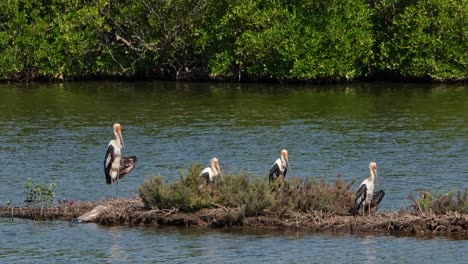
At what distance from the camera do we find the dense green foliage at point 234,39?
194ft

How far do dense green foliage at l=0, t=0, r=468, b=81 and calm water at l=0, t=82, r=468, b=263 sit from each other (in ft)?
4.74

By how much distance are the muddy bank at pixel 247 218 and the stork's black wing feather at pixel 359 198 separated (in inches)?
13.3

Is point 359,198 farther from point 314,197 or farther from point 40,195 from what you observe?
point 40,195

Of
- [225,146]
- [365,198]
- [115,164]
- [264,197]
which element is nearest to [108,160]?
[115,164]

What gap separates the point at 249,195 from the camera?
87.5ft

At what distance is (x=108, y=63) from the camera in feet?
211

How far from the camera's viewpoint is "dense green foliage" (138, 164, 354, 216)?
88.1 feet

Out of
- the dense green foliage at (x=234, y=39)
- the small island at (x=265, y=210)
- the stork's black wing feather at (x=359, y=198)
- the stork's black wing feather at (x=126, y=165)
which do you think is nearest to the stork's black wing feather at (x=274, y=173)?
the small island at (x=265, y=210)

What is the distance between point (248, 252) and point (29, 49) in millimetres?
40434

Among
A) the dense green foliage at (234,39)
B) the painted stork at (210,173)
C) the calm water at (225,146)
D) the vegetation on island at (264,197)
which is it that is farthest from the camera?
the dense green foliage at (234,39)

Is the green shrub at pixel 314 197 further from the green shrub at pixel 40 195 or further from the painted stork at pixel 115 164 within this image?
the green shrub at pixel 40 195

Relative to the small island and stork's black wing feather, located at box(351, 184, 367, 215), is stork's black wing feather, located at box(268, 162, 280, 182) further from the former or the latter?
stork's black wing feather, located at box(351, 184, 367, 215)

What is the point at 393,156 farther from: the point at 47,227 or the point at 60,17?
the point at 60,17

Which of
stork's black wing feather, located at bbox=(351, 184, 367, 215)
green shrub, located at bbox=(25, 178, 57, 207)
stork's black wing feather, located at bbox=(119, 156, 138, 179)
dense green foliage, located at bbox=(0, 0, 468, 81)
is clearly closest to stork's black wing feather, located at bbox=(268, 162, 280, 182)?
stork's black wing feather, located at bbox=(351, 184, 367, 215)
